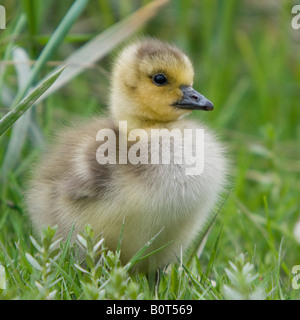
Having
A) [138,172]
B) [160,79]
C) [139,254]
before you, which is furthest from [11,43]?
[139,254]

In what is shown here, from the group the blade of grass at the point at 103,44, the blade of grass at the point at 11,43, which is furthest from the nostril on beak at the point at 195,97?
the blade of grass at the point at 11,43

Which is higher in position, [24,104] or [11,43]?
[11,43]

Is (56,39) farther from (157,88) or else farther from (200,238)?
(200,238)

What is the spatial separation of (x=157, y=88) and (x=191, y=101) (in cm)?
9

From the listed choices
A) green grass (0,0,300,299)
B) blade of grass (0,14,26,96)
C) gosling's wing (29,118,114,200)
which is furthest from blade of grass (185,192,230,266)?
blade of grass (0,14,26,96)

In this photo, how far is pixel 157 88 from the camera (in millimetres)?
1642

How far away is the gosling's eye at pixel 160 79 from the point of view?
164 cm

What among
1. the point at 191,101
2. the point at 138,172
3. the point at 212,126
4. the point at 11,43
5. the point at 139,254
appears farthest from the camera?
the point at 212,126

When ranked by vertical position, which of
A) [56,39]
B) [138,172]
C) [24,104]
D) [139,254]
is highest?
[56,39]

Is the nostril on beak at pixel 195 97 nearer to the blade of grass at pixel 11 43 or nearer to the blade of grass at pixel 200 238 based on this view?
the blade of grass at pixel 200 238
